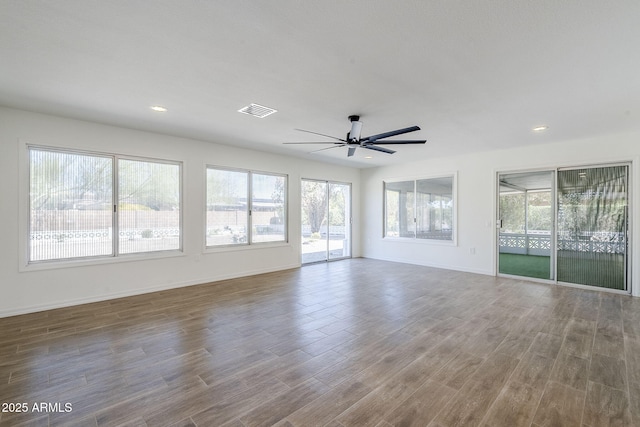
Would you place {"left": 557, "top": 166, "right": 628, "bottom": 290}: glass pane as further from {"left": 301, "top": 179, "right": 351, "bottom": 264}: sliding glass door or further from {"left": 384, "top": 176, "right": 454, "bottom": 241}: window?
{"left": 301, "top": 179, "right": 351, "bottom": 264}: sliding glass door

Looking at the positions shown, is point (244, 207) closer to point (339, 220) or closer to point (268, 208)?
point (268, 208)

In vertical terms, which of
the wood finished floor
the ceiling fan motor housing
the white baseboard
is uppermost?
the ceiling fan motor housing

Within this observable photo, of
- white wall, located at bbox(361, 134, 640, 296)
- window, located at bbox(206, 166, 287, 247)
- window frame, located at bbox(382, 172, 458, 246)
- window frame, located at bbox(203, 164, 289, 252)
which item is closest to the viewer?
white wall, located at bbox(361, 134, 640, 296)

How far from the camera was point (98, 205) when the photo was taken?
4.50 metres

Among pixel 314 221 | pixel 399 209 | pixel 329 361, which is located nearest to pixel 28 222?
pixel 329 361

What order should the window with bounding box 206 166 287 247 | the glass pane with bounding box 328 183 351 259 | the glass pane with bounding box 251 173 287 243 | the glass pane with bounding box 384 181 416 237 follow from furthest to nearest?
the glass pane with bounding box 328 183 351 259 → the glass pane with bounding box 384 181 416 237 → the glass pane with bounding box 251 173 287 243 → the window with bounding box 206 166 287 247

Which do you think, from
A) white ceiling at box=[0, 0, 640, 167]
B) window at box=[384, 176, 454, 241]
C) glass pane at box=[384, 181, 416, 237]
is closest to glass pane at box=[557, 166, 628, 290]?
white ceiling at box=[0, 0, 640, 167]

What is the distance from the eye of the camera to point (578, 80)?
9.58 feet

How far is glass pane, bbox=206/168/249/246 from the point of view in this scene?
5.76 metres

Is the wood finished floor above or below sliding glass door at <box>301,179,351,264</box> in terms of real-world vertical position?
below

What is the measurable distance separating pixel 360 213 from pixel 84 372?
7196 mm

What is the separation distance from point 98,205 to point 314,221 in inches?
179

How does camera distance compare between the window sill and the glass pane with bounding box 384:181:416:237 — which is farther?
the glass pane with bounding box 384:181:416:237

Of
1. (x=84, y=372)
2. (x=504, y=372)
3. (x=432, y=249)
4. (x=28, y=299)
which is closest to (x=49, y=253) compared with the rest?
(x=28, y=299)
